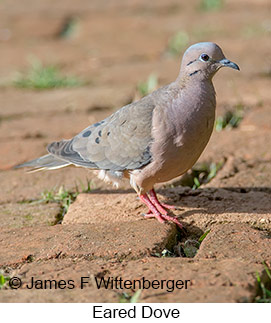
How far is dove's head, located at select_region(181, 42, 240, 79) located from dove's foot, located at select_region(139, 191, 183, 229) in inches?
28.9

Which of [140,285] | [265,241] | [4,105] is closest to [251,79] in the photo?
[4,105]

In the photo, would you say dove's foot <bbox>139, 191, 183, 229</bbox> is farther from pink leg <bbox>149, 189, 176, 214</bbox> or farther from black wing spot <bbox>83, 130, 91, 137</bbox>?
black wing spot <bbox>83, 130, 91, 137</bbox>

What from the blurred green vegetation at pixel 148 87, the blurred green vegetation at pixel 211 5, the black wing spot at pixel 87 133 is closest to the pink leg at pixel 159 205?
the black wing spot at pixel 87 133

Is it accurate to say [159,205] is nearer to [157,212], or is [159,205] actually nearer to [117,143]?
[157,212]

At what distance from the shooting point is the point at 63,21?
829cm

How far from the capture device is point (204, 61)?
311cm

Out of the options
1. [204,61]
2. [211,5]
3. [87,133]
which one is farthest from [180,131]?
[211,5]

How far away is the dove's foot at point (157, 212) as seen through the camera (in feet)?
10.1

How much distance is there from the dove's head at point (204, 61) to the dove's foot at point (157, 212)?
734 millimetres

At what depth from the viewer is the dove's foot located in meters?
3.07

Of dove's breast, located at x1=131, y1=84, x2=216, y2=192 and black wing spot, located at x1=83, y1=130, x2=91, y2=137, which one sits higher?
dove's breast, located at x1=131, y1=84, x2=216, y2=192

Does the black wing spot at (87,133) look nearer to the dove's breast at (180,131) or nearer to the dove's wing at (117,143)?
the dove's wing at (117,143)

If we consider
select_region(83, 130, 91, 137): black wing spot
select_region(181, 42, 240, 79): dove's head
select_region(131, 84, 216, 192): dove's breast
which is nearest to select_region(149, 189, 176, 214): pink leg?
select_region(131, 84, 216, 192): dove's breast

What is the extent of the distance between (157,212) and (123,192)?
55 centimetres
